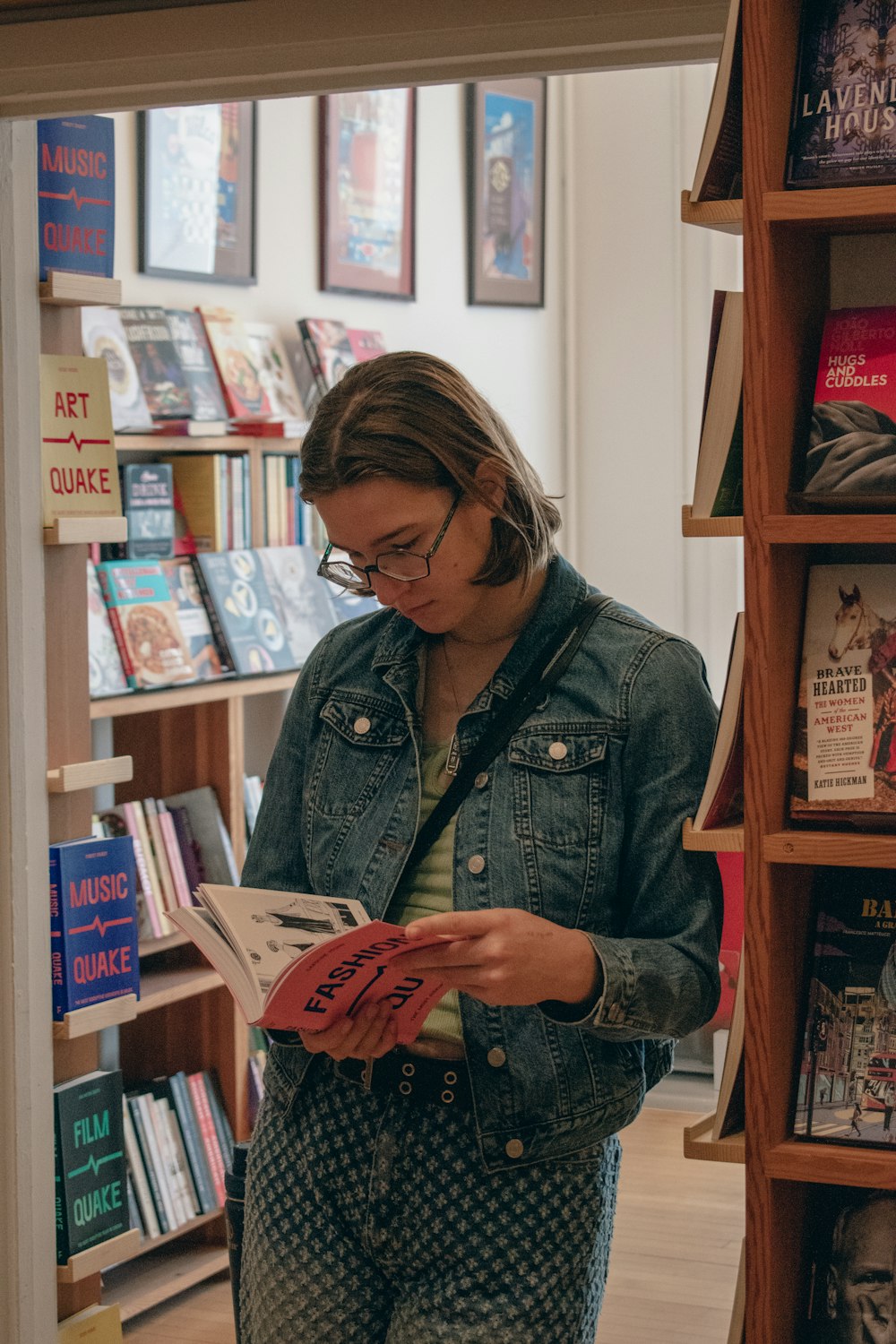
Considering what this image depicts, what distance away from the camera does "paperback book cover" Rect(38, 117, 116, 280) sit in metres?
2.66

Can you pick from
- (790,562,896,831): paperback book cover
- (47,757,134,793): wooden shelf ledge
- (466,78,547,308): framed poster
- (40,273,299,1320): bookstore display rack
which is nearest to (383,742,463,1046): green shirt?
(790,562,896,831): paperback book cover

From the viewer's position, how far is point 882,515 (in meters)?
1.46

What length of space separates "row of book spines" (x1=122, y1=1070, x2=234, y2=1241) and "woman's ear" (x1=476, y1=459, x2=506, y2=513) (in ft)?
7.48

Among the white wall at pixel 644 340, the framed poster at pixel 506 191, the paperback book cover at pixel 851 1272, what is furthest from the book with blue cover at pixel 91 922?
the framed poster at pixel 506 191

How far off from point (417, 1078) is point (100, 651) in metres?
2.01

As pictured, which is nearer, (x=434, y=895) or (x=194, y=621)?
(x=434, y=895)

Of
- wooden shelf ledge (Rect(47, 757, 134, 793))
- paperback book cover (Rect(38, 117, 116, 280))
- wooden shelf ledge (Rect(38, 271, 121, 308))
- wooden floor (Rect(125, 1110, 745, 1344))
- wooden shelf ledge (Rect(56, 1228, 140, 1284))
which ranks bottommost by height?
wooden floor (Rect(125, 1110, 745, 1344))

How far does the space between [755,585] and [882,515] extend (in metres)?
0.13

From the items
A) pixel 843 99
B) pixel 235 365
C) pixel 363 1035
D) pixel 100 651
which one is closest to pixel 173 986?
pixel 100 651

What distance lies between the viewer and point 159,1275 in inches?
142

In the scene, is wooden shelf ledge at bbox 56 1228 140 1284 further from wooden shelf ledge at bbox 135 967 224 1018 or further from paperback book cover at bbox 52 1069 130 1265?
wooden shelf ledge at bbox 135 967 224 1018

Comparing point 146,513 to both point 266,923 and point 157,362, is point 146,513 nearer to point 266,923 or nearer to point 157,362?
point 157,362

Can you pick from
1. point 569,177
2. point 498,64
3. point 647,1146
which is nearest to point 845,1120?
point 498,64

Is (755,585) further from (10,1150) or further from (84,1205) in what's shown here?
(84,1205)
